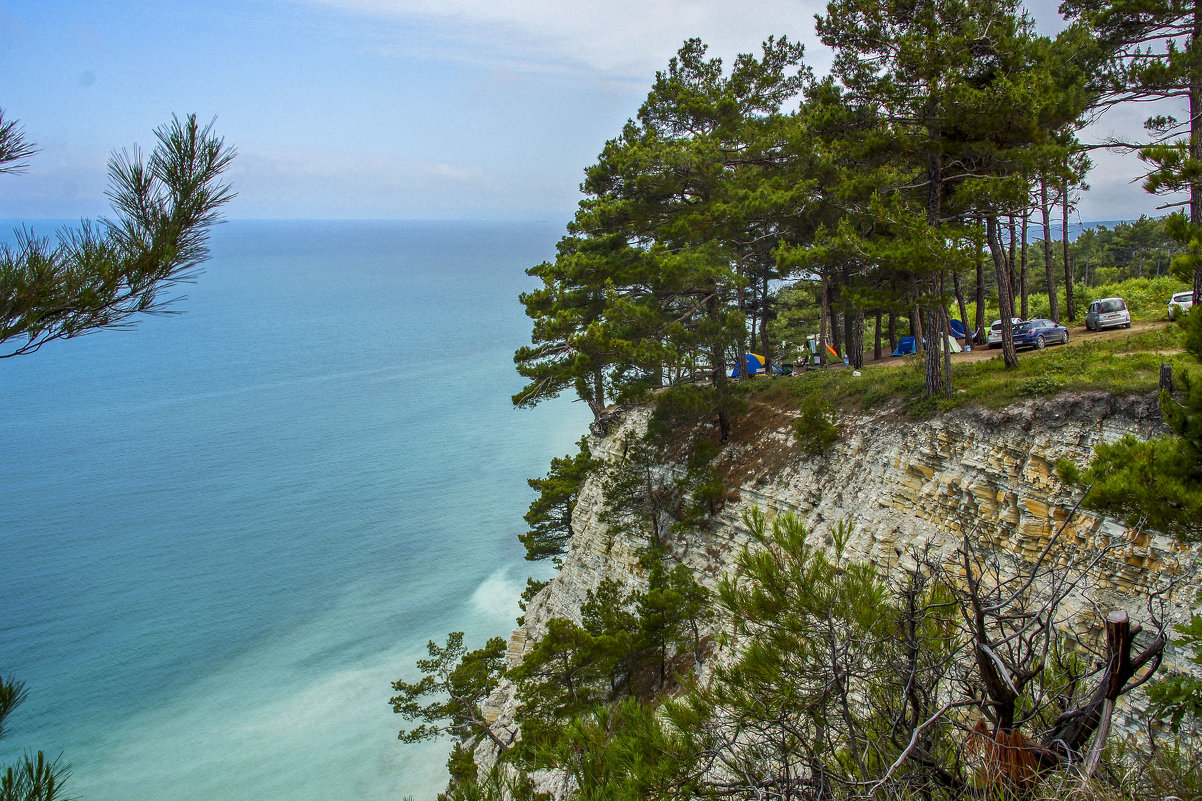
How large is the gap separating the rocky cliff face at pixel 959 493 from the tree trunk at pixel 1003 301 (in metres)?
2.75

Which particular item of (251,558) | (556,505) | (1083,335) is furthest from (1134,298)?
(251,558)

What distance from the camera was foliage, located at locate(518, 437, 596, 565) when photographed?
91.4 ft

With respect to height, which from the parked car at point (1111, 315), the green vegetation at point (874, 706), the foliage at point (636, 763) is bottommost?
the foliage at point (636, 763)

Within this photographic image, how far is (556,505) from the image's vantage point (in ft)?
94.4

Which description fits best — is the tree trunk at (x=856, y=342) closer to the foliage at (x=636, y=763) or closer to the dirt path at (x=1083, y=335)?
the dirt path at (x=1083, y=335)

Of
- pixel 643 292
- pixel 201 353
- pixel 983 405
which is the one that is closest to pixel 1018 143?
pixel 983 405

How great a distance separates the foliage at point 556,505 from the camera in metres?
27.8

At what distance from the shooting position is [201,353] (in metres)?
84.6

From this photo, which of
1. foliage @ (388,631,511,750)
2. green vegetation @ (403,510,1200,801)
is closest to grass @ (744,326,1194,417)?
green vegetation @ (403,510,1200,801)

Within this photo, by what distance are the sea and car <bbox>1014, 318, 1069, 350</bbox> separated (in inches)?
938

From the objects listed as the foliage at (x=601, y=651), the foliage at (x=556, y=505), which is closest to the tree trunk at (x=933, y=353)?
the foliage at (x=601, y=651)

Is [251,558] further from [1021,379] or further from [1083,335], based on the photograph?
[1083,335]

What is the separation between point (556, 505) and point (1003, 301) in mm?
17995

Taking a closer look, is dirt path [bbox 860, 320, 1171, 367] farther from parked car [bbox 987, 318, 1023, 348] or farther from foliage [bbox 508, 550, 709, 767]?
foliage [bbox 508, 550, 709, 767]
